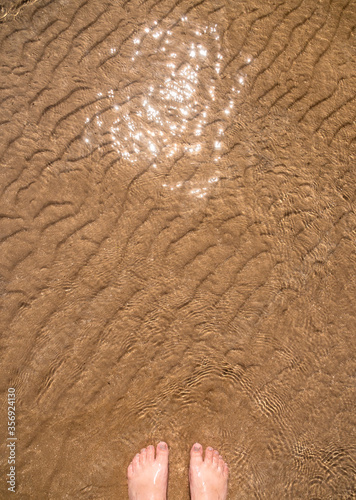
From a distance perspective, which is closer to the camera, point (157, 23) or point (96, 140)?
point (96, 140)

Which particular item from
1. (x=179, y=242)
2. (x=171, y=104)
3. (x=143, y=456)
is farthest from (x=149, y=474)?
(x=171, y=104)

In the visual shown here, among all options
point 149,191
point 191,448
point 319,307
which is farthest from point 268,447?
point 149,191

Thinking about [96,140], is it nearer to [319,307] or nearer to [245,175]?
[245,175]

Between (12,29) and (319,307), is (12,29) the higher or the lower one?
the higher one

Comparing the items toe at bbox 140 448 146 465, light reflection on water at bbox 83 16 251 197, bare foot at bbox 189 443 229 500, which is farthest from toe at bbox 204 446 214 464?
light reflection on water at bbox 83 16 251 197

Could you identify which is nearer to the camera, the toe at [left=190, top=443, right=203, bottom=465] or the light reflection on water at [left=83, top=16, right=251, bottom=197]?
the toe at [left=190, top=443, right=203, bottom=465]

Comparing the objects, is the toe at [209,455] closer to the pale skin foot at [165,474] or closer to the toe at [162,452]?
the pale skin foot at [165,474]

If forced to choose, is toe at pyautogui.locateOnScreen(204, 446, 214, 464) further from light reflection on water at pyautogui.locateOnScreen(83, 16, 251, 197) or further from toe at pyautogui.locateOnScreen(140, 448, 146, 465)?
light reflection on water at pyautogui.locateOnScreen(83, 16, 251, 197)

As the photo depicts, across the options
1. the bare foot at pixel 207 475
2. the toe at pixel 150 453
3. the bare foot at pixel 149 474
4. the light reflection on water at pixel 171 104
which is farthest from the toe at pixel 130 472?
the light reflection on water at pixel 171 104
